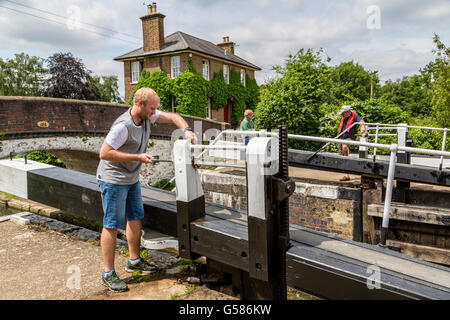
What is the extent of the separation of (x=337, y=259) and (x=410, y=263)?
486 mm

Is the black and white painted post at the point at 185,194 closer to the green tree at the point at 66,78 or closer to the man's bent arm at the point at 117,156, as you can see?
the man's bent arm at the point at 117,156

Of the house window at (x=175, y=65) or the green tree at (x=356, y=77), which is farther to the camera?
the green tree at (x=356, y=77)

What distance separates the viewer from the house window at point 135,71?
2581 centimetres

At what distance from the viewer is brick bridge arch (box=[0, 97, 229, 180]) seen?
10336mm

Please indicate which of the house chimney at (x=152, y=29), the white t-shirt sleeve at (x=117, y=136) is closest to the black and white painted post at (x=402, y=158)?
the white t-shirt sleeve at (x=117, y=136)

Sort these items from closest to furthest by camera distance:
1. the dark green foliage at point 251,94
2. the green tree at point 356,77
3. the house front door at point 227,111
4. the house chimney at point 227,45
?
the house front door at point 227,111
the dark green foliage at point 251,94
the house chimney at point 227,45
the green tree at point 356,77

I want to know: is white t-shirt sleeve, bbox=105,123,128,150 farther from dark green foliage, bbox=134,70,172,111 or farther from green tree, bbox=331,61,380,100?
green tree, bbox=331,61,380,100

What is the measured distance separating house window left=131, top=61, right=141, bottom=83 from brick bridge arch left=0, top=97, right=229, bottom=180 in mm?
12381

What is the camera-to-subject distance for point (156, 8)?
2311cm

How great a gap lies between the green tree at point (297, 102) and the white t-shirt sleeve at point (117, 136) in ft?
37.6

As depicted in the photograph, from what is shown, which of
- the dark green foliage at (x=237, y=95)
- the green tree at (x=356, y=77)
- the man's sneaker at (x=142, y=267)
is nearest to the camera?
the man's sneaker at (x=142, y=267)

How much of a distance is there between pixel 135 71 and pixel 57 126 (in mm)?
15430

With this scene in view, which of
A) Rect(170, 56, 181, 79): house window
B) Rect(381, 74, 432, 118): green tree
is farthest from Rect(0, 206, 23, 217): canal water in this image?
Rect(381, 74, 432, 118): green tree
